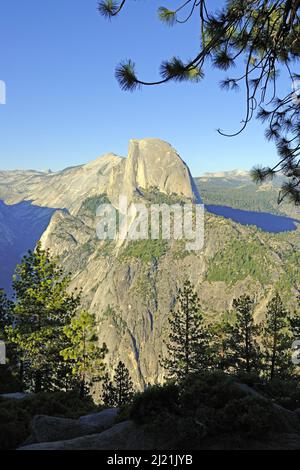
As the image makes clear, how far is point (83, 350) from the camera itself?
2903 centimetres

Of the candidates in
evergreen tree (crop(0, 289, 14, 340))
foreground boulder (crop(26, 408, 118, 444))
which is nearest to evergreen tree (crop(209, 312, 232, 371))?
evergreen tree (crop(0, 289, 14, 340))

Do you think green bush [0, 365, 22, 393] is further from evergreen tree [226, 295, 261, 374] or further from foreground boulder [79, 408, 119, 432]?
evergreen tree [226, 295, 261, 374]

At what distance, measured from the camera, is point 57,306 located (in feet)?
96.2

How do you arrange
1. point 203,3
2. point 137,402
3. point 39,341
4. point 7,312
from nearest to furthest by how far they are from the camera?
1. point 203,3
2. point 137,402
3. point 39,341
4. point 7,312

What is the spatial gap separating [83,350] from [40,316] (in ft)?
14.2

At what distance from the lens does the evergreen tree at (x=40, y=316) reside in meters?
28.7

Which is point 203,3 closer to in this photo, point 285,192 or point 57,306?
point 285,192

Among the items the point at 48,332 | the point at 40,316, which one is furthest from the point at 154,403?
the point at 40,316

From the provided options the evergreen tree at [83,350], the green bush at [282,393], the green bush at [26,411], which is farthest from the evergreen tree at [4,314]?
the green bush at [282,393]

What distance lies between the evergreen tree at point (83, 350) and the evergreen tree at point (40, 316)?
120 cm

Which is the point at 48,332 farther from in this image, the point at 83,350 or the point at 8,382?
the point at 8,382

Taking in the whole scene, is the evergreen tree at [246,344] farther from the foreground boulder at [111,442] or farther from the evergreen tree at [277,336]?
the foreground boulder at [111,442]
